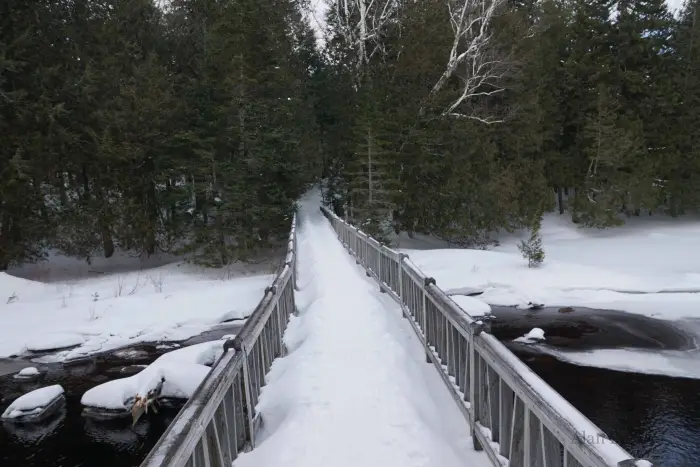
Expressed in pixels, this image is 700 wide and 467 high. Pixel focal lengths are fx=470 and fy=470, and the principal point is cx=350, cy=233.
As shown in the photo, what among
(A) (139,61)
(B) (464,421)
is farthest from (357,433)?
(A) (139,61)

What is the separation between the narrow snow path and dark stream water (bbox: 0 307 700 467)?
376cm

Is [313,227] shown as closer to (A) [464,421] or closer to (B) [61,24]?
(B) [61,24]

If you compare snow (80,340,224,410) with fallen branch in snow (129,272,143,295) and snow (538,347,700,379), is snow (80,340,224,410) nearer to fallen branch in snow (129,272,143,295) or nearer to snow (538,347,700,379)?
snow (538,347,700,379)

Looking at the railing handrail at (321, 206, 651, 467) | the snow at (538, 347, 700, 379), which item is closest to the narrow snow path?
the railing handrail at (321, 206, 651, 467)

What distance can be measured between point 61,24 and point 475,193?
79.8 ft

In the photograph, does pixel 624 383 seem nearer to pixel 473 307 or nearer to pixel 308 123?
pixel 473 307

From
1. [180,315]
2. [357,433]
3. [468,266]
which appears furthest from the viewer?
[468,266]

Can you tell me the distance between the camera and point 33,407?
9.01 meters

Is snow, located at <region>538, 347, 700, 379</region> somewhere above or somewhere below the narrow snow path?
below

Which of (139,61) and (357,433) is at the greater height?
(139,61)

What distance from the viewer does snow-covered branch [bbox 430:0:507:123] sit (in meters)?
25.7

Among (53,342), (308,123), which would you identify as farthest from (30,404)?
(308,123)

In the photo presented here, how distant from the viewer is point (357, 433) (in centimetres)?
423

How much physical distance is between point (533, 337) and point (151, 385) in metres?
9.12
